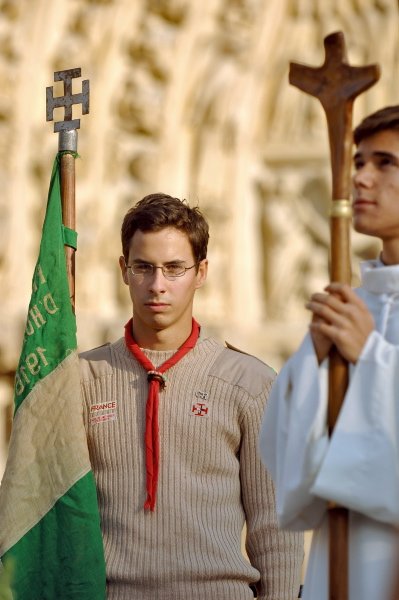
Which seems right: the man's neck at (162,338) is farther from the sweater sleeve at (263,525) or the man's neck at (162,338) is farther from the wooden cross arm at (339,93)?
the wooden cross arm at (339,93)

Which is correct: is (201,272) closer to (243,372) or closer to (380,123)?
(243,372)

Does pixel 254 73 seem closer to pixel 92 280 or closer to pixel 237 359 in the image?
pixel 92 280

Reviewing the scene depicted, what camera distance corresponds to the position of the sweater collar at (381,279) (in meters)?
1.21

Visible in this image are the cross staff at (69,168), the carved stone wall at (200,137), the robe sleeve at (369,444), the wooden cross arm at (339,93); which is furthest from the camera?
the carved stone wall at (200,137)

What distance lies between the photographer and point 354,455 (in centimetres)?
114

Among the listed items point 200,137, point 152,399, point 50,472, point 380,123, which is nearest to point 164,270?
point 152,399

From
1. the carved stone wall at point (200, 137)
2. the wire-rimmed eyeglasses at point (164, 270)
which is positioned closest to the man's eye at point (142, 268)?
the wire-rimmed eyeglasses at point (164, 270)

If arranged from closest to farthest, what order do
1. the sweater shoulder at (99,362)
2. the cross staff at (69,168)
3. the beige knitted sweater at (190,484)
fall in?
the beige knitted sweater at (190,484) < the sweater shoulder at (99,362) < the cross staff at (69,168)

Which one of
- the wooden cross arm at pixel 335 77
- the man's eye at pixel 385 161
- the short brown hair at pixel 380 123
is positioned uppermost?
the wooden cross arm at pixel 335 77

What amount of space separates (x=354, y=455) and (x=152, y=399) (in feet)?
1.38

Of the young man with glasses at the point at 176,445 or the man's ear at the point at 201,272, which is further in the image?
the man's ear at the point at 201,272

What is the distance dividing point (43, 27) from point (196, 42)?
17.0 inches

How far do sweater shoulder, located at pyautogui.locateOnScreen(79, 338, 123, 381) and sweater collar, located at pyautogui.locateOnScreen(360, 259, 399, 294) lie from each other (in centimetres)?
43

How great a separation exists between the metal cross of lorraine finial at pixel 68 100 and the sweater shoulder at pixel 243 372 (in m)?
0.36
